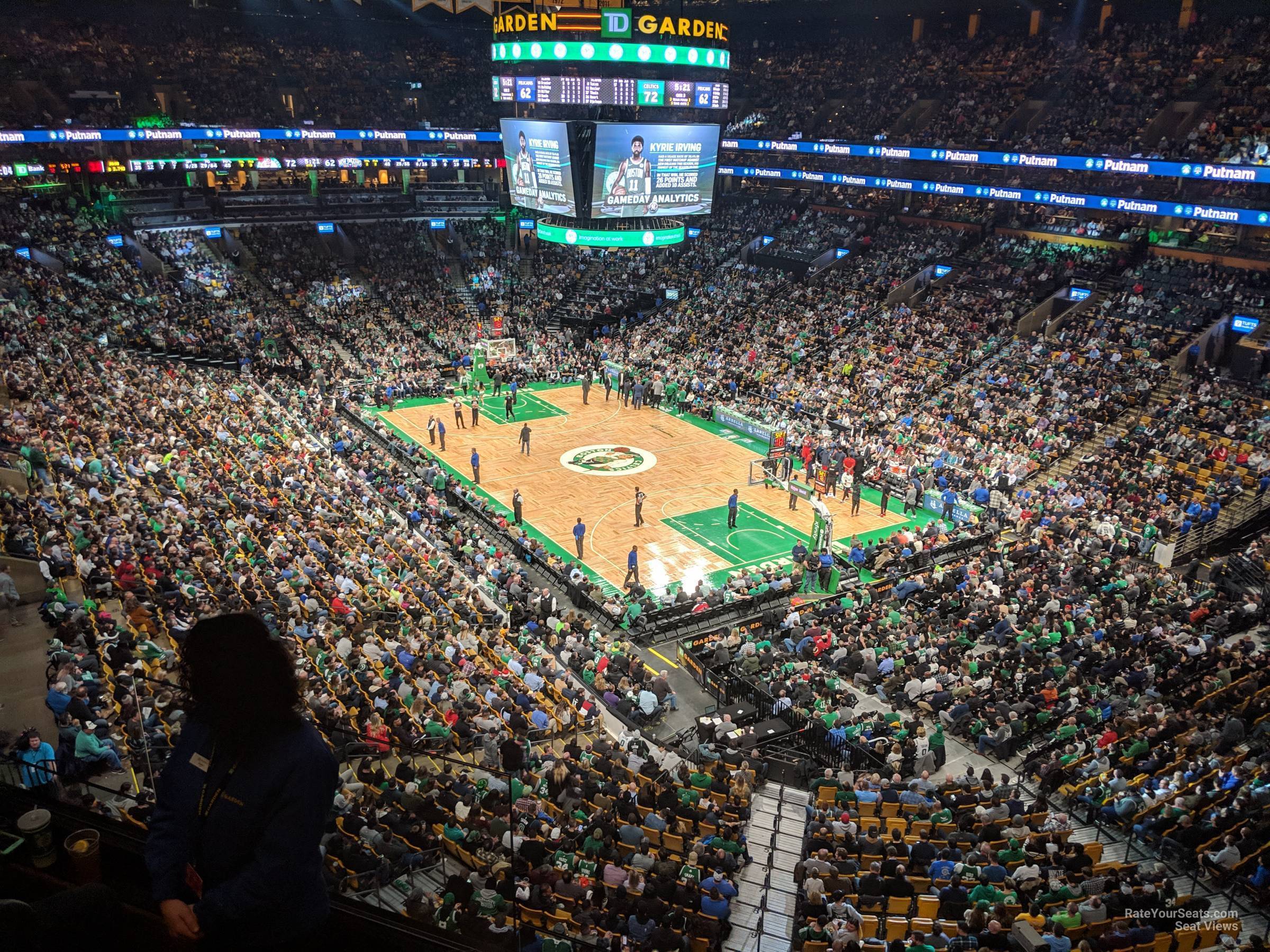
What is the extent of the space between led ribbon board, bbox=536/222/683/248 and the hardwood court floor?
22.1 feet

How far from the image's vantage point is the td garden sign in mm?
30906

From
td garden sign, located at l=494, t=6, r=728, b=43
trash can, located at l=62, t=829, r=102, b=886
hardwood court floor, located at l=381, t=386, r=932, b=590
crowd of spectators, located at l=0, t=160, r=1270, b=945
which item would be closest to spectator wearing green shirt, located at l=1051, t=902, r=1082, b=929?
crowd of spectators, located at l=0, t=160, r=1270, b=945

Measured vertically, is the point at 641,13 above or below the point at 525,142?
above

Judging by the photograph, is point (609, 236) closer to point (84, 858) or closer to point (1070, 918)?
point (1070, 918)

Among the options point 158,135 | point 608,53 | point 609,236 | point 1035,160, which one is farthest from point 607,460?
point 158,135

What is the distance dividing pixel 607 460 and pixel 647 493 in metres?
3.21

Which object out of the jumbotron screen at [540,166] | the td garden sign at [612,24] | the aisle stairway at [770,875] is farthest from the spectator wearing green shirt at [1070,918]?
the td garden sign at [612,24]

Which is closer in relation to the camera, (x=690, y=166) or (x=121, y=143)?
(x=690, y=166)

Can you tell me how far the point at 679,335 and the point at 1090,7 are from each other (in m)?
23.6

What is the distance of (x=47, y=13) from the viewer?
153ft

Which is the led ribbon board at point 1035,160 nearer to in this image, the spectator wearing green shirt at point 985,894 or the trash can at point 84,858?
the spectator wearing green shirt at point 985,894

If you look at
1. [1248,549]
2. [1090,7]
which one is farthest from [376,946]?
[1090,7]

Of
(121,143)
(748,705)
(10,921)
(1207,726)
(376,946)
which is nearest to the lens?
(10,921)

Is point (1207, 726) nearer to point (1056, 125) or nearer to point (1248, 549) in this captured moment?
point (1248, 549)
